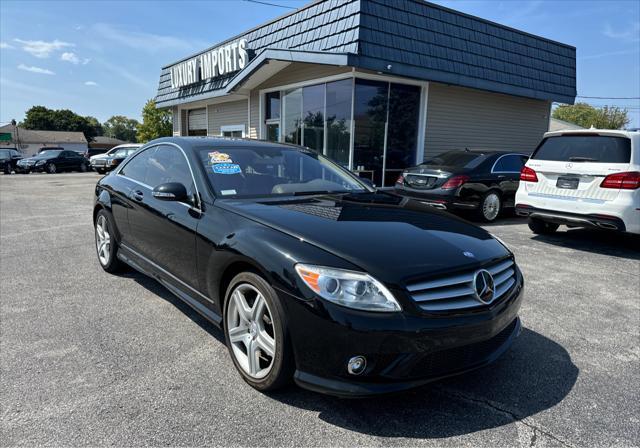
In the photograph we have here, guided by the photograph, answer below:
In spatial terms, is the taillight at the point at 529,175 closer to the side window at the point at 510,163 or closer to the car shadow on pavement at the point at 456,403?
the side window at the point at 510,163

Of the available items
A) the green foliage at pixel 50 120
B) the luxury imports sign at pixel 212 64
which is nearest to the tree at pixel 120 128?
the green foliage at pixel 50 120

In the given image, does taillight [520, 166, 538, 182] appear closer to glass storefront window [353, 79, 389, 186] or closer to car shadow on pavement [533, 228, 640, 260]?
car shadow on pavement [533, 228, 640, 260]

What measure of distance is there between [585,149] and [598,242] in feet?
5.71

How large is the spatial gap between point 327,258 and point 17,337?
2569 mm

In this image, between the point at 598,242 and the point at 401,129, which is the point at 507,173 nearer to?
the point at 598,242

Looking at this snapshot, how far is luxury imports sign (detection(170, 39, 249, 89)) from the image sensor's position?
44.9 ft

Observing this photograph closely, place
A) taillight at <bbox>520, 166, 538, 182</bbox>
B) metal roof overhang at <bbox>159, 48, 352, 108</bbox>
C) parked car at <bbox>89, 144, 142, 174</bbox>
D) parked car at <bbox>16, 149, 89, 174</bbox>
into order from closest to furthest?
1. taillight at <bbox>520, 166, 538, 182</bbox>
2. metal roof overhang at <bbox>159, 48, 352, 108</bbox>
3. parked car at <bbox>89, 144, 142, 174</bbox>
4. parked car at <bbox>16, 149, 89, 174</bbox>

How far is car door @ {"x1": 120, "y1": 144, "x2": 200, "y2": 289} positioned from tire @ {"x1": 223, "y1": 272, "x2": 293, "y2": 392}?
1.91 ft

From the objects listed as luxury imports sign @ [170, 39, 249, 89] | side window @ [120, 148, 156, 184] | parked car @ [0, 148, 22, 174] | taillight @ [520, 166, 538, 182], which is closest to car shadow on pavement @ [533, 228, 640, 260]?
taillight @ [520, 166, 538, 182]

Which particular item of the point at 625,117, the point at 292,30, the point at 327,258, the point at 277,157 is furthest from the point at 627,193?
the point at 625,117

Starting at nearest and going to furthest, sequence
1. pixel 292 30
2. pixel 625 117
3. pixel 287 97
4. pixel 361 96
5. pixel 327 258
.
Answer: pixel 327 258, pixel 361 96, pixel 292 30, pixel 287 97, pixel 625 117

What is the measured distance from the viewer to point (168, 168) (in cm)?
381

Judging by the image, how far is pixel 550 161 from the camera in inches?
260

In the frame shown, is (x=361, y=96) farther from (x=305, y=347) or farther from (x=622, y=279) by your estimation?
(x=305, y=347)
